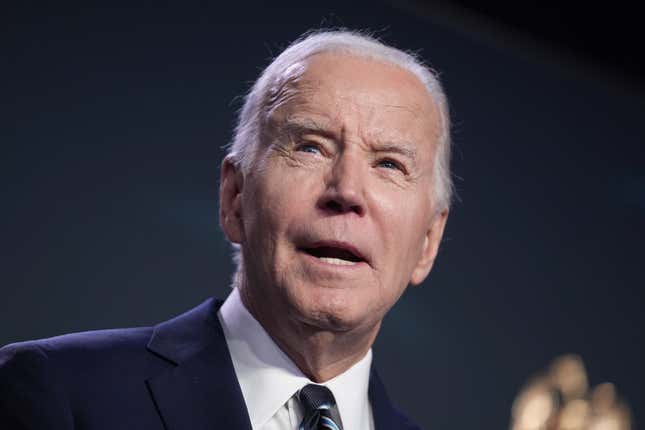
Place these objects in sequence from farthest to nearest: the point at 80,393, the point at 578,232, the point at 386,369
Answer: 1. the point at 578,232
2. the point at 386,369
3. the point at 80,393

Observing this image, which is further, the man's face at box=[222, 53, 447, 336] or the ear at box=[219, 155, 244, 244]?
the ear at box=[219, 155, 244, 244]

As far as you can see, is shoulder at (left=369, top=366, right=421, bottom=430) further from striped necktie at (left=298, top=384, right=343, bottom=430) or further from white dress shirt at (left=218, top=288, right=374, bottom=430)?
striped necktie at (left=298, top=384, right=343, bottom=430)

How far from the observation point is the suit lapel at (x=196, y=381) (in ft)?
4.63

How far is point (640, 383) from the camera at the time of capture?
3443 mm

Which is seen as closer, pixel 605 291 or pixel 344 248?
pixel 344 248

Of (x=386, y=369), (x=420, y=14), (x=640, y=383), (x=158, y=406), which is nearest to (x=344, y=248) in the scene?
(x=158, y=406)

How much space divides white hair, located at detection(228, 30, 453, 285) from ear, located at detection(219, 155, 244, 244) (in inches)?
0.7

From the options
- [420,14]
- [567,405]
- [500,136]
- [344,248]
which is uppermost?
[420,14]

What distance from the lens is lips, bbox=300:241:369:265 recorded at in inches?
56.6

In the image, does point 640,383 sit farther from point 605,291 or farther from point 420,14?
point 420,14

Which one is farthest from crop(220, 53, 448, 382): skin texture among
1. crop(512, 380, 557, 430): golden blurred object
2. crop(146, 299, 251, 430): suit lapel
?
crop(512, 380, 557, 430): golden blurred object

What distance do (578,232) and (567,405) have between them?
0.66m

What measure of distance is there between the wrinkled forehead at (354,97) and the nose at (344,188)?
0.07 metres

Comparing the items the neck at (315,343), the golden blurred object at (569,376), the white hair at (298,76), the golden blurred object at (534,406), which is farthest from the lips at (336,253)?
the golden blurred object at (569,376)
